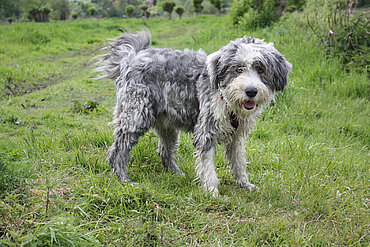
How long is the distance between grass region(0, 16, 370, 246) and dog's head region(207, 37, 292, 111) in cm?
111

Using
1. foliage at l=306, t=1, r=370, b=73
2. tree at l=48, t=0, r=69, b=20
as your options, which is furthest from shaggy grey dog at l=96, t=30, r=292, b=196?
tree at l=48, t=0, r=69, b=20

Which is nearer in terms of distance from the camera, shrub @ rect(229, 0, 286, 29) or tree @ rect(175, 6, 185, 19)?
shrub @ rect(229, 0, 286, 29)

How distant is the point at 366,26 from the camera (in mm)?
7836

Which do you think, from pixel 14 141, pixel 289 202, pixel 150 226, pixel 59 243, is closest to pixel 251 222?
pixel 289 202

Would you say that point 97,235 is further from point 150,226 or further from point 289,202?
point 289,202

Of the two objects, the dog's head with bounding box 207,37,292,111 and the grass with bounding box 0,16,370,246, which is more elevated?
the dog's head with bounding box 207,37,292,111

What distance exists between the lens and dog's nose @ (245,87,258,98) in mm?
3295

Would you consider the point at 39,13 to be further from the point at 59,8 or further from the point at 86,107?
the point at 86,107

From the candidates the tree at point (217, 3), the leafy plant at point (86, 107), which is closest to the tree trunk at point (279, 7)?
the leafy plant at point (86, 107)

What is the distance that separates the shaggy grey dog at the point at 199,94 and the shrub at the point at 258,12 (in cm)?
866

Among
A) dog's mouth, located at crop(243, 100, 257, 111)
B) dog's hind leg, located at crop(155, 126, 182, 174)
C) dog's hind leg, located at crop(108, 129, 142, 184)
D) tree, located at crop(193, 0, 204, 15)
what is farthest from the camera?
tree, located at crop(193, 0, 204, 15)

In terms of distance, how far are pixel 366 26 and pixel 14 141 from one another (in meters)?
7.78

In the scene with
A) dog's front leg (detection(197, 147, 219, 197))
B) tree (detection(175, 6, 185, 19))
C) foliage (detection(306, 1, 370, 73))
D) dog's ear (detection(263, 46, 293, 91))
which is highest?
dog's ear (detection(263, 46, 293, 91))

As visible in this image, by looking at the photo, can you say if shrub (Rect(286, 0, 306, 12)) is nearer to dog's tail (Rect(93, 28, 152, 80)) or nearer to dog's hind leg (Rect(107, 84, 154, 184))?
dog's tail (Rect(93, 28, 152, 80))
